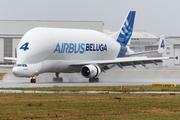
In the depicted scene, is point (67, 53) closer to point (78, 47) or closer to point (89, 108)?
point (78, 47)

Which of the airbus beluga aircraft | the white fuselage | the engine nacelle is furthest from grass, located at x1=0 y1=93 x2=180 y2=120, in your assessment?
the engine nacelle

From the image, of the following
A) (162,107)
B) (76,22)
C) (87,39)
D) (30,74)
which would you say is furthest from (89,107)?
(76,22)

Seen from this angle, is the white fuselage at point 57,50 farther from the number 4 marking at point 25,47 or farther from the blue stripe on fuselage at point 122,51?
the blue stripe on fuselage at point 122,51

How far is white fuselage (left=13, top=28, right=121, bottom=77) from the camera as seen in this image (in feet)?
134

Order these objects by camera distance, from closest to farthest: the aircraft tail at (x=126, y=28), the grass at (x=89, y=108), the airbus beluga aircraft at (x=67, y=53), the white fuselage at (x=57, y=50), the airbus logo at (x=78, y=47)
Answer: the grass at (x=89, y=108) → the white fuselage at (x=57, y=50) → the airbus beluga aircraft at (x=67, y=53) → the airbus logo at (x=78, y=47) → the aircraft tail at (x=126, y=28)

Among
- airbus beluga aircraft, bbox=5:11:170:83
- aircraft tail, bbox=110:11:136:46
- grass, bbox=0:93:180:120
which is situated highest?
aircraft tail, bbox=110:11:136:46

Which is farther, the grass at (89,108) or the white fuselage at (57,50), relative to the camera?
the white fuselage at (57,50)

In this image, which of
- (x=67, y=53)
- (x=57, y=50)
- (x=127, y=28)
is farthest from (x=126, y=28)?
(x=57, y=50)

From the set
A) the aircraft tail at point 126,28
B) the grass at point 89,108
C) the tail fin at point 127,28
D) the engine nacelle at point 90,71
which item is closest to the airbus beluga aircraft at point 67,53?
the engine nacelle at point 90,71

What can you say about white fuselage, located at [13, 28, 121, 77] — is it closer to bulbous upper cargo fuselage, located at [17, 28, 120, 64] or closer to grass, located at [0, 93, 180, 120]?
bulbous upper cargo fuselage, located at [17, 28, 120, 64]

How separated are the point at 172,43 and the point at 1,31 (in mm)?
66685

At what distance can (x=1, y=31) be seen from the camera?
9975cm

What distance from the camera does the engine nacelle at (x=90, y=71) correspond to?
146 ft

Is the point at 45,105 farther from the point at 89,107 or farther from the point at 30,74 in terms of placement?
the point at 30,74
